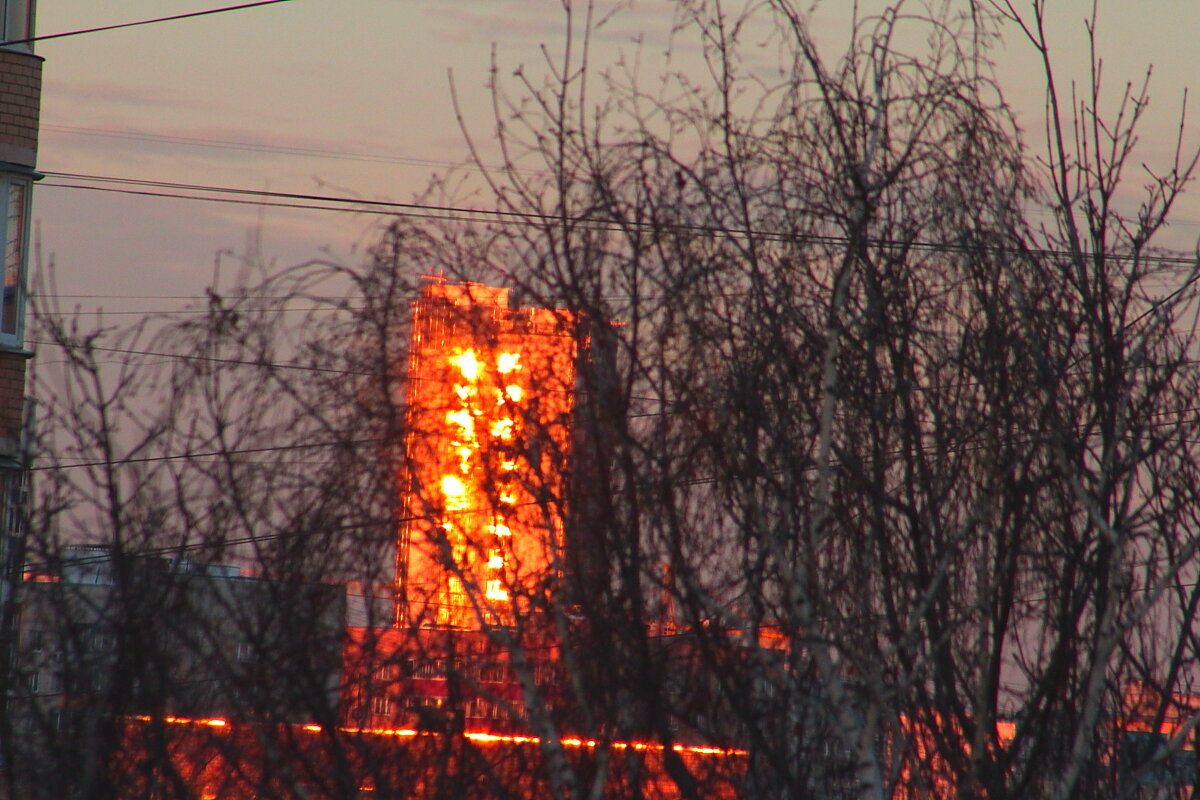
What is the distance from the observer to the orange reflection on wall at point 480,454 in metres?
8.39

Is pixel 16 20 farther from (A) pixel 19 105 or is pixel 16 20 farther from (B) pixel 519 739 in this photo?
(B) pixel 519 739

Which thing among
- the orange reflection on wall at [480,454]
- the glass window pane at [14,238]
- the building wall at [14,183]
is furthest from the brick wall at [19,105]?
the orange reflection on wall at [480,454]

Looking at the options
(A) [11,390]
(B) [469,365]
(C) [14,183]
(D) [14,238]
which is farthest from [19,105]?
(B) [469,365]

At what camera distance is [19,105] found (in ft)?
61.1

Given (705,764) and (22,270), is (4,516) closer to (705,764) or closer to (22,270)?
(705,764)

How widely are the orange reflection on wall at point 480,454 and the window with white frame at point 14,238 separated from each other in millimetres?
11093

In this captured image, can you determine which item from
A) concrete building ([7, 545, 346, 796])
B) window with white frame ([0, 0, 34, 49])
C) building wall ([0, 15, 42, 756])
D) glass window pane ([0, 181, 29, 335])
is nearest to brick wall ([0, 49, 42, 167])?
building wall ([0, 15, 42, 756])

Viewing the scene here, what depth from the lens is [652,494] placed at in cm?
788

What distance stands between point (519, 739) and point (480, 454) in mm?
1441

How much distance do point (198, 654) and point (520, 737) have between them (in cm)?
164

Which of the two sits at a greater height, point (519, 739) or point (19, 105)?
point (19, 105)

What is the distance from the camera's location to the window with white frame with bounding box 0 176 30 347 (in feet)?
60.9

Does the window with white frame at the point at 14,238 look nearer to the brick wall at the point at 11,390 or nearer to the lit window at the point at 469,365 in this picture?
the brick wall at the point at 11,390

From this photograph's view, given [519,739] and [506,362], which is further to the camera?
[519,739]
